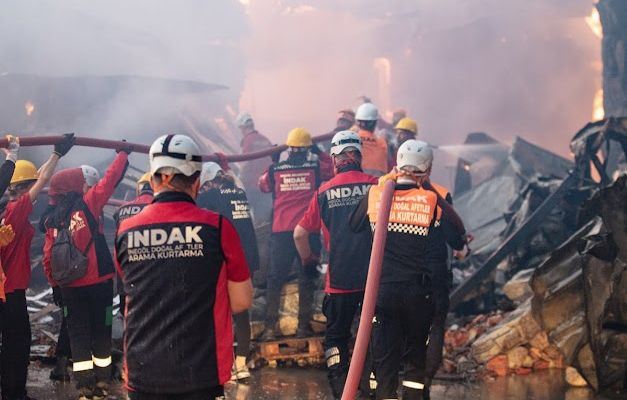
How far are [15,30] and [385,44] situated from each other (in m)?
16.3

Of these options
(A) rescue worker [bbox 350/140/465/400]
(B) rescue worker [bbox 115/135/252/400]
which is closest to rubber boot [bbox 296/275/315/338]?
(A) rescue worker [bbox 350/140/465/400]

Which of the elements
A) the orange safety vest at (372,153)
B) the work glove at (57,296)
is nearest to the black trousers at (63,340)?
the work glove at (57,296)

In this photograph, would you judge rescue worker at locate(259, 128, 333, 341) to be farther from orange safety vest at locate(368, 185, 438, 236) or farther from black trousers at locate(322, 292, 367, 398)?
orange safety vest at locate(368, 185, 438, 236)

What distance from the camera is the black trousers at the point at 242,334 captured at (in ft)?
23.0

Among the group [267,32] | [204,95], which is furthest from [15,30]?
[267,32]

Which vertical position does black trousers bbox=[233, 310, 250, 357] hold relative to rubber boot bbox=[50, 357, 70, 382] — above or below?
above

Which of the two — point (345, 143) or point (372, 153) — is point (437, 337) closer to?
point (345, 143)

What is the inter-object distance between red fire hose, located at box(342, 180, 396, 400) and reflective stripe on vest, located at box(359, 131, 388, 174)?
3.81 m

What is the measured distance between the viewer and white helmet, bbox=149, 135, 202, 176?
10.5ft

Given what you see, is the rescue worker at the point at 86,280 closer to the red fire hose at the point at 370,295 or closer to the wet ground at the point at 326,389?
the wet ground at the point at 326,389

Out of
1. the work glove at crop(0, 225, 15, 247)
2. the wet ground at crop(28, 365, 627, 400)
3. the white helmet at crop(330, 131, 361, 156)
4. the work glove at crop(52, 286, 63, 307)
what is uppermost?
the white helmet at crop(330, 131, 361, 156)

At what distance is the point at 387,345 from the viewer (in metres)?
4.87

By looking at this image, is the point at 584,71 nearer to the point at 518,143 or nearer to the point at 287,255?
the point at 518,143

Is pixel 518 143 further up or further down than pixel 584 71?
further down
